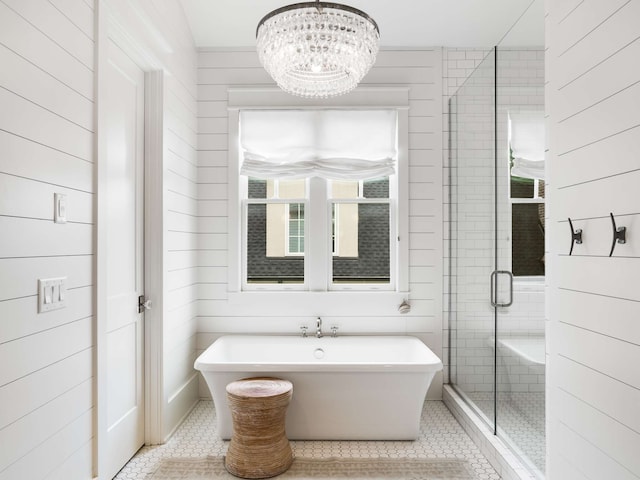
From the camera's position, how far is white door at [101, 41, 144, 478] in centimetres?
235

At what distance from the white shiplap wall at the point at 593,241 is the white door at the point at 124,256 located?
2020 millimetres

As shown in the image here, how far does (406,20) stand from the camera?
3.24 metres

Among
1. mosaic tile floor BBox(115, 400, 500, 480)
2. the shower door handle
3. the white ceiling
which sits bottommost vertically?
mosaic tile floor BBox(115, 400, 500, 480)

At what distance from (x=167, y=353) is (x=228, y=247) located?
1.01 meters

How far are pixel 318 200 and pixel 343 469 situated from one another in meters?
1.95

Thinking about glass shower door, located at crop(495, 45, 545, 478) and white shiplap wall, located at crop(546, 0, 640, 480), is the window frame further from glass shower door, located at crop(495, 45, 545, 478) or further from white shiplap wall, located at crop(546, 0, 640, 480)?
white shiplap wall, located at crop(546, 0, 640, 480)

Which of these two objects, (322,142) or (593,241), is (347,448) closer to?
(593,241)

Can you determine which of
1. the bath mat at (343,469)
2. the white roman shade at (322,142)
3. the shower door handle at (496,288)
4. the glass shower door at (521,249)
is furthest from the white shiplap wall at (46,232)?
the shower door handle at (496,288)

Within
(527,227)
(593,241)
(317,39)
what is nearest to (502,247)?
(527,227)

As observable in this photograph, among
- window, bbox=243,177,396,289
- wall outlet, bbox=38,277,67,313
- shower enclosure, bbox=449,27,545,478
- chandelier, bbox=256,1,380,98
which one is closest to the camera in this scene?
→ wall outlet, bbox=38,277,67,313

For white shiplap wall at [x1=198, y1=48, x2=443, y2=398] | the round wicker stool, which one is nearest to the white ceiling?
Result: white shiplap wall at [x1=198, y1=48, x2=443, y2=398]

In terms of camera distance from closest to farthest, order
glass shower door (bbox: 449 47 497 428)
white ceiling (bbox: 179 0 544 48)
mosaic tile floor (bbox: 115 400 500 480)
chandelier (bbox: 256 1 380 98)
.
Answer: chandelier (bbox: 256 1 380 98) → mosaic tile floor (bbox: 115 400 500 480) → glass shower door (bbox: 449 47 497 428) → white ceiling (bbox: 179 0 544 48)

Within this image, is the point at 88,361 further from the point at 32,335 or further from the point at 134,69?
the point at 134,69

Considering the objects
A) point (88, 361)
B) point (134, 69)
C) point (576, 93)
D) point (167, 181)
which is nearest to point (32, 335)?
point (88, 361)
